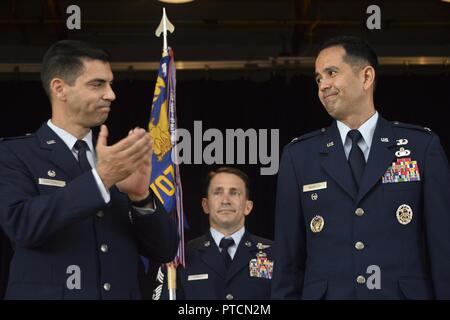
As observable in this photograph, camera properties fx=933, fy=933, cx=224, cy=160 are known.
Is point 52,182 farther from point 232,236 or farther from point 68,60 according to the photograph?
point 232,236

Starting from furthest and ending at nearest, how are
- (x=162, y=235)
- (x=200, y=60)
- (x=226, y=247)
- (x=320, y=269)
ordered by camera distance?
(x=200, y=60) → (x=226, y=247) → (x=320, y=269) → (x=162, y=235)

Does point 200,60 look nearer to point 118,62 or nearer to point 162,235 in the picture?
Result: point 118,62

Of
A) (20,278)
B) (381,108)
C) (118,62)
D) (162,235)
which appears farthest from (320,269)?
(118,62)

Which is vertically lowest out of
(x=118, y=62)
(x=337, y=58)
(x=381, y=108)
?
(x=337, y=58)

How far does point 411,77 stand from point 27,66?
133 inches

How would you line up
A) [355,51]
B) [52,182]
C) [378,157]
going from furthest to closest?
1. [355,51]
2. [378,157]
3. [52,182]

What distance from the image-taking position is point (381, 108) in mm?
8031

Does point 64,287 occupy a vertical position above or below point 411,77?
below

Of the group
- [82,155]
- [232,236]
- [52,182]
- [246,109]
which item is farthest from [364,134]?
[246,109]

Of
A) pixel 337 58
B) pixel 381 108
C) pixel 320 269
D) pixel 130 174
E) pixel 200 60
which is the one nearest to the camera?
pixel 130 174

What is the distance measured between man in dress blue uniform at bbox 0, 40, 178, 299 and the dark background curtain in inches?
178

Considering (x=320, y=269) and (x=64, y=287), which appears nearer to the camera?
(x=64, y=287)

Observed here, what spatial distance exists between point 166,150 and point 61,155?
195 cm

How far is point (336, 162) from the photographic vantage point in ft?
11.9
